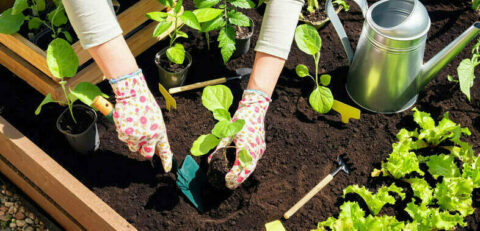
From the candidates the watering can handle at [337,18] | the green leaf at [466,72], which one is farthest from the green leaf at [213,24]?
the green leaf at [466,72]

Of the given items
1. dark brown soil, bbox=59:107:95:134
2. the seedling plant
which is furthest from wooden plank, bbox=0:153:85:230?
the seedling plant

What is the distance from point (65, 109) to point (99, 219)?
0.47 metres

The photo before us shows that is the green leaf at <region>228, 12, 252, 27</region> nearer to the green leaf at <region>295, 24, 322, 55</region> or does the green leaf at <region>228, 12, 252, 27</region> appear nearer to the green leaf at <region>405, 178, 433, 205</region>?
the green leaf at <region>295, 24, 322, 55</region>

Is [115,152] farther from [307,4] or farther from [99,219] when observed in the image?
[307,4]

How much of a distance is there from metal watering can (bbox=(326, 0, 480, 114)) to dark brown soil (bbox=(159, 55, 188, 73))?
543 mm

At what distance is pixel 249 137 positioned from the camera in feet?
4.79

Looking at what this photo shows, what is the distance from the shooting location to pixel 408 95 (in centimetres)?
172

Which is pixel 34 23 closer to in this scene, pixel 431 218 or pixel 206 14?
pixel 206 14

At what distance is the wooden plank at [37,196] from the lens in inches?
62.9

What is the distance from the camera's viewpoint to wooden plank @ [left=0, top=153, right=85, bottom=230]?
1.60 metres

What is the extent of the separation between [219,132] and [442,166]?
730mm

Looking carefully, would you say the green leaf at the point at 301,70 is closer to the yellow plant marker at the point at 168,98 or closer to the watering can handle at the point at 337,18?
the watering can handle at the point at 337,18

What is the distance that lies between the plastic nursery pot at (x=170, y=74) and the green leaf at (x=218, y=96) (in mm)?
283

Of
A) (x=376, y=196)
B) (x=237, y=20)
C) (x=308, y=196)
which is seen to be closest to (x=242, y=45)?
(x=237, y=20)
